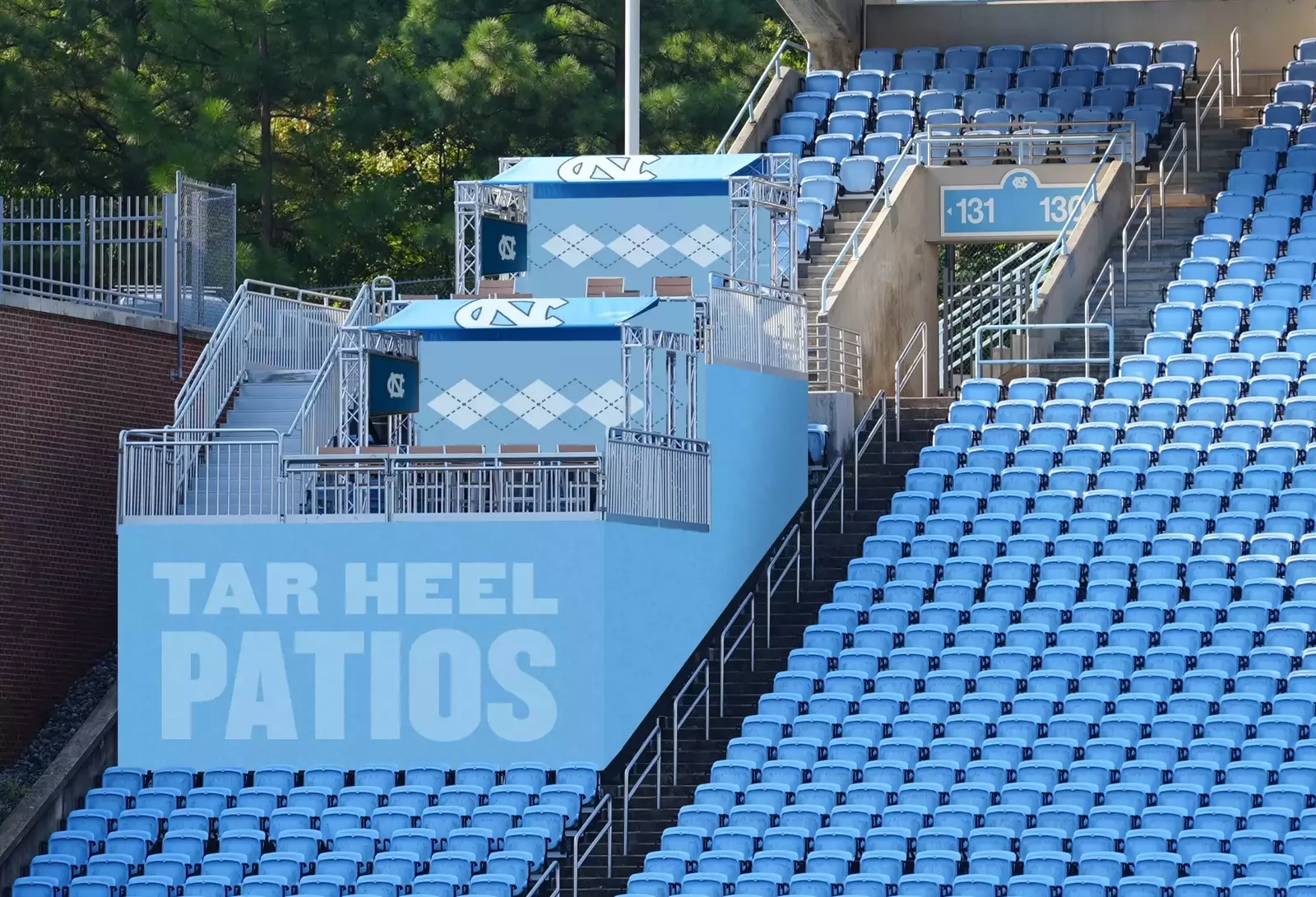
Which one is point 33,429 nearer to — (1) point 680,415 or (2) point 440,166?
(1) point 680,415

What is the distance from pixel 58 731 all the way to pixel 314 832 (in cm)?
453

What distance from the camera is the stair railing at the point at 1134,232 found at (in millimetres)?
29578

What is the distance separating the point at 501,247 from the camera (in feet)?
91.4

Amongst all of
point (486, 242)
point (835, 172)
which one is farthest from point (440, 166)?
point (486, 242)

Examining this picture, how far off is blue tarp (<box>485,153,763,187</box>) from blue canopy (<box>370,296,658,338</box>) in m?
2.92

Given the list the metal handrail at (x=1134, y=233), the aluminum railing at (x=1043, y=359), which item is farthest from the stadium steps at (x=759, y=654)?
the metal handrail at (x=1134, y=233)

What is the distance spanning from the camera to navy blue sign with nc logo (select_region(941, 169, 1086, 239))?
3111cm

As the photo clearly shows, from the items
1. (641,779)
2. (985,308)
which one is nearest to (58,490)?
(641,779)

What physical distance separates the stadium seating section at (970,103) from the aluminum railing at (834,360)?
314 cm

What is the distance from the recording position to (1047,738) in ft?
70.7

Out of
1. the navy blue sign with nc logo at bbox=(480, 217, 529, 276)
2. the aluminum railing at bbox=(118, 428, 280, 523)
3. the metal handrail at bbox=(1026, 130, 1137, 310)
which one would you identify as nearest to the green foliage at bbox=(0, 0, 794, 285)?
the metal handrail at bbox=(1026, 130, 1137, 310)

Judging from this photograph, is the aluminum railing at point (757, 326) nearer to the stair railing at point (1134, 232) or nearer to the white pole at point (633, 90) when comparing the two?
the white pole at point (633, 90)

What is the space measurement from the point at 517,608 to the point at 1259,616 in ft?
20.2

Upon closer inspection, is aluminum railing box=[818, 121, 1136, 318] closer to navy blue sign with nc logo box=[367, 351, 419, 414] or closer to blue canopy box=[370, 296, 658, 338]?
blue canopy box=[370, 296, 658, 338]
